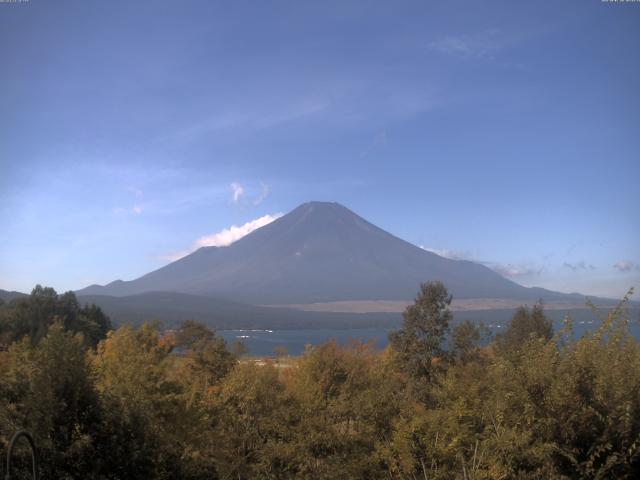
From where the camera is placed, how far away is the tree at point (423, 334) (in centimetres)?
2733

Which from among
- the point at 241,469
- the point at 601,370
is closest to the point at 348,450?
the point at 241,469

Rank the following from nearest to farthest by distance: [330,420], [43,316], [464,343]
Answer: [330,420] → [464,343] → [43,316]

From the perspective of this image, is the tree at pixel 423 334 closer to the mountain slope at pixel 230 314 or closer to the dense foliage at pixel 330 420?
the dense foliage at pixel 330 420

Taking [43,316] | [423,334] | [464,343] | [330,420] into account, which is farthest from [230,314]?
[330,420]

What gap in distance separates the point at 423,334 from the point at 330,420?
17.7m

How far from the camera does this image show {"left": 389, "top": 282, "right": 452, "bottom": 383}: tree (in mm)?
27328

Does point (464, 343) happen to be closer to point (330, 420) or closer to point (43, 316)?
point (330, 420)

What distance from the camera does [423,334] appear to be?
28859mm

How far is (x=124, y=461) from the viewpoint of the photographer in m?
8.73

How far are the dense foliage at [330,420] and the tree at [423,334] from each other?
11.3 metres

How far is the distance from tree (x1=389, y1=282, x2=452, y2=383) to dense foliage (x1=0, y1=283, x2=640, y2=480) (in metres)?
11.3

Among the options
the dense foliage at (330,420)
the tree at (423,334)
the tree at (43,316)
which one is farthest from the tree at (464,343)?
the tree at (43,316)

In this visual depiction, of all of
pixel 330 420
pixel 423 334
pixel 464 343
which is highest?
pixel 423 334

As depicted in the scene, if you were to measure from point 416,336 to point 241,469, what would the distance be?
18122 mm
